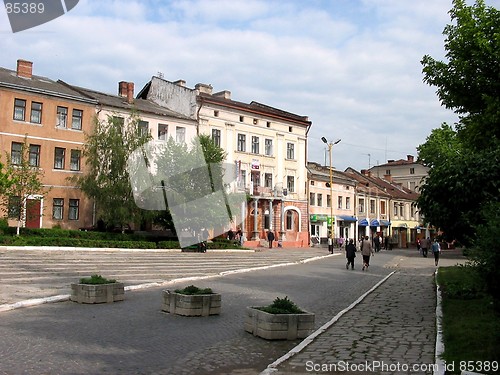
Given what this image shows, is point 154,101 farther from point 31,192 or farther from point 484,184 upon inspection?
point 484,184

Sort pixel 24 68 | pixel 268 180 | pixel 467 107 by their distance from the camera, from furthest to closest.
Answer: pixel 268 180
pixel 24 68
pixel 467 107

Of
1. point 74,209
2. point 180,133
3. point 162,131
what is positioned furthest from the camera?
point 180,133

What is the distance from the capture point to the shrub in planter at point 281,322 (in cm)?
862

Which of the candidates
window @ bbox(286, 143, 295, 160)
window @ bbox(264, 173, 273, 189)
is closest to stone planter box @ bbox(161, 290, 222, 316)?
window @ bbox(264, 173, 273, 189)

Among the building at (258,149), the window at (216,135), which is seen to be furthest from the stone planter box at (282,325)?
the window at (216,135)

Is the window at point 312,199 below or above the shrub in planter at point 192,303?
above

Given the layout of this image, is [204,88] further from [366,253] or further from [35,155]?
[366,253]

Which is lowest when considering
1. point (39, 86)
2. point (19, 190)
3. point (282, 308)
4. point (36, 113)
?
point (282, 308)

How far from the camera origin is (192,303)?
10883mm

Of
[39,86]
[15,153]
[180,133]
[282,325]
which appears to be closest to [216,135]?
[180,133]

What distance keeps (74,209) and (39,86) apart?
9205mm

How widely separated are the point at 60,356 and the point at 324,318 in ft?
Result: 19.3

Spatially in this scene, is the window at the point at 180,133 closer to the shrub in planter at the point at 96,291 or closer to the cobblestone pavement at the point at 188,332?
the cobblestone pavement at the point at 188,332

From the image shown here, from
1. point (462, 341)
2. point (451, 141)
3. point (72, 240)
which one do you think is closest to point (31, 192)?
point (72, 240)
